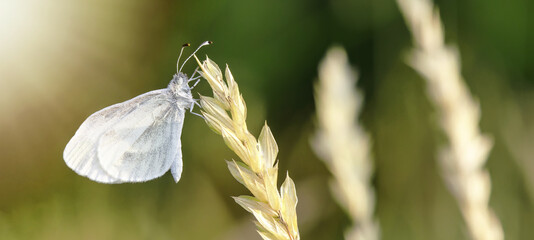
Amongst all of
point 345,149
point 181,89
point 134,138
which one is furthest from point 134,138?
point 345,149

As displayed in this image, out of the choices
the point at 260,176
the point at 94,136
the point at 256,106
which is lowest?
the point at 260,176

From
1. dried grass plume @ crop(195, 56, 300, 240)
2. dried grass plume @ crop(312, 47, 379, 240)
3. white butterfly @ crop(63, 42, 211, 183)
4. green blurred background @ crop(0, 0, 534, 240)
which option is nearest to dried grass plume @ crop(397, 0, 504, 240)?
dried grass plume @ crop(312, 47, 379, 240)

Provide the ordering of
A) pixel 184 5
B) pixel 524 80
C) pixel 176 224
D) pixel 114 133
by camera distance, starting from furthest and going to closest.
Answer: pixel 184 5
pixel 524 80
pixel 176 224
pixel 114 133

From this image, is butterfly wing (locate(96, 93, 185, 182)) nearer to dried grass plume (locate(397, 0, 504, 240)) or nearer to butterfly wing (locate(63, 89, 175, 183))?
butterfly wing (locate(63, 89, 175, 183))

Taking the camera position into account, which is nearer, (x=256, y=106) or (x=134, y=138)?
(x=134, y=138)

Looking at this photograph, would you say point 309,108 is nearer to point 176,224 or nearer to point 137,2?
point 176,224

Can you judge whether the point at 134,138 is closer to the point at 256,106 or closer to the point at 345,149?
the point at 345,149

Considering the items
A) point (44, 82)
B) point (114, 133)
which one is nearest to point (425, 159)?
point (114, 133)
